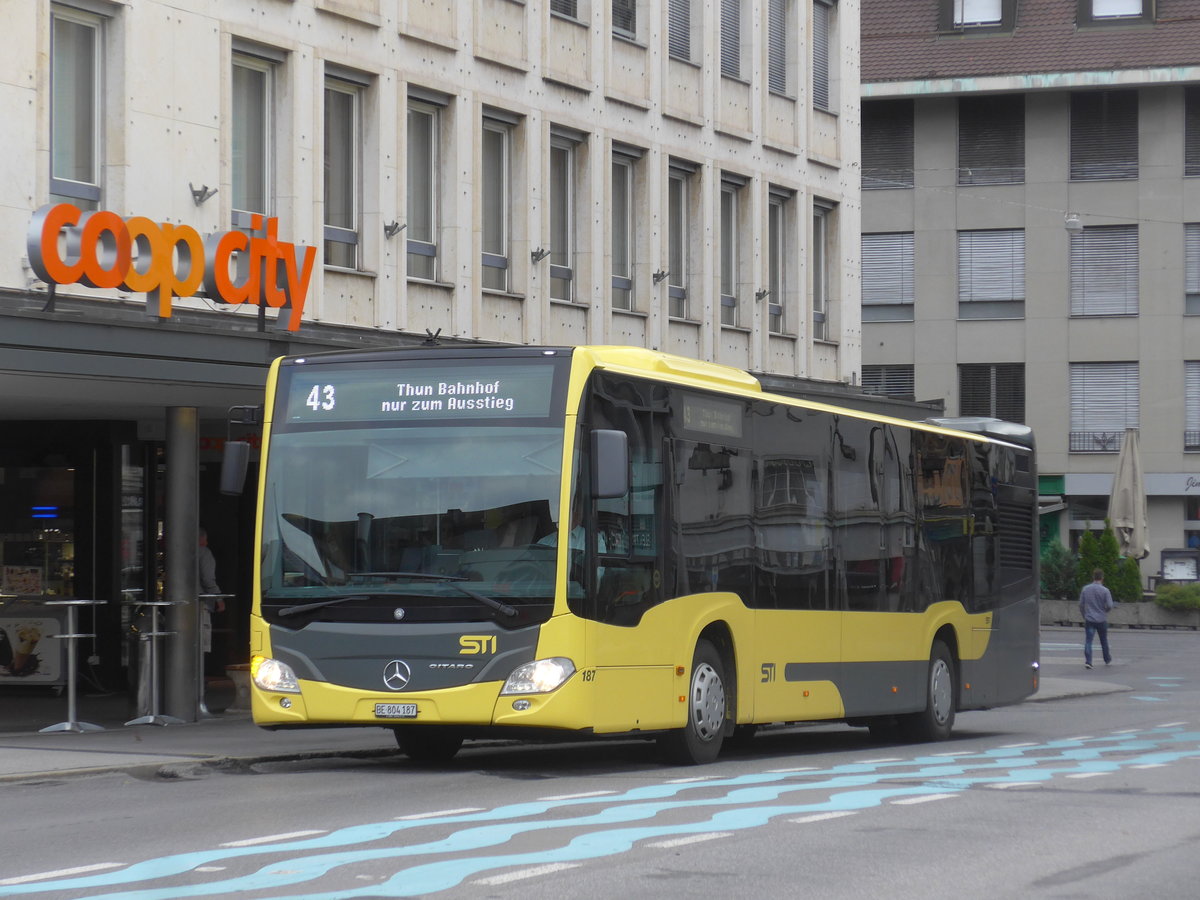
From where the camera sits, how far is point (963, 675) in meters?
20.6

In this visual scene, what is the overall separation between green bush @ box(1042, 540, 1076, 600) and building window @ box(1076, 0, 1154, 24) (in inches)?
640

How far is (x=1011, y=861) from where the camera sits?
382 inches

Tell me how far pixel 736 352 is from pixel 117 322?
1576 centimetres

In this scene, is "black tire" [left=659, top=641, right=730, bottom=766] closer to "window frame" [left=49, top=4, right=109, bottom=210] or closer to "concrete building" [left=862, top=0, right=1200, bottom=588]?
"window frame" [left=49, top=4, right=109, bottom=210]

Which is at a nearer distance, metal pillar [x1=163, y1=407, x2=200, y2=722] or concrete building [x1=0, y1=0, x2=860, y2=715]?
concrete building [x1=0, y1=0, x2=860, y2=715]

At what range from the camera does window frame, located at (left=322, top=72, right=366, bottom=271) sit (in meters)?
23.1

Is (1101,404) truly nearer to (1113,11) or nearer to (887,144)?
(887,144)

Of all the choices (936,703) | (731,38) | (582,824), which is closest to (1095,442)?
(731,38)

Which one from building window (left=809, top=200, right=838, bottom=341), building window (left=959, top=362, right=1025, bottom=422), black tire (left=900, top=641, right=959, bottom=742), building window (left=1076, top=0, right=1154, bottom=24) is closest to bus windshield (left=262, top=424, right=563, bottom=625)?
black tire (left=900, top=641, right=959, bottom=742)

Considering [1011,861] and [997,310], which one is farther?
[997,310]

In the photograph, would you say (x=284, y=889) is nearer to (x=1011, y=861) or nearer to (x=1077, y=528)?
(x=1011, y=861)

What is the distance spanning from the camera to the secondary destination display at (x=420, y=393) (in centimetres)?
1390

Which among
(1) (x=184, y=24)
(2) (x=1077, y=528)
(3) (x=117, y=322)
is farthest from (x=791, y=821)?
(2) (x=1077, y=528)

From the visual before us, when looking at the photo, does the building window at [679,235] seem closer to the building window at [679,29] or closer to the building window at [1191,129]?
the building window at [679,29]
